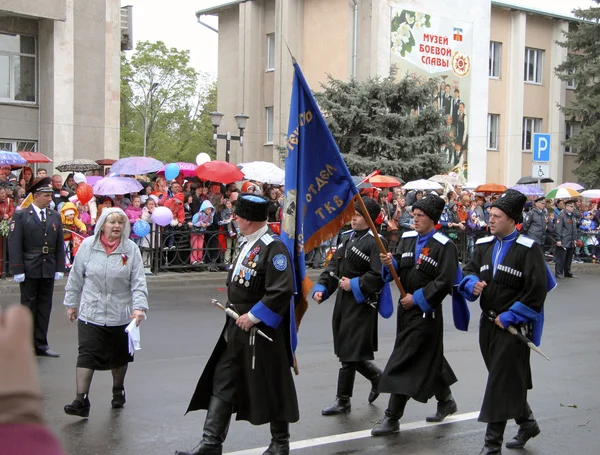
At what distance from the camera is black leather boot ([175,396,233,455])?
5.39 metres

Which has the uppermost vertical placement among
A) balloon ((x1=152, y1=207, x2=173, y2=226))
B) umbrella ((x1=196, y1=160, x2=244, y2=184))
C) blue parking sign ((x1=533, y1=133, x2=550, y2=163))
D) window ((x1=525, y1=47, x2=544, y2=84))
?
window ((x1=525, y1=47, x2=544, y2=84))

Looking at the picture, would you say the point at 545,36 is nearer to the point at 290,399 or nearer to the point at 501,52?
the point at 501,52

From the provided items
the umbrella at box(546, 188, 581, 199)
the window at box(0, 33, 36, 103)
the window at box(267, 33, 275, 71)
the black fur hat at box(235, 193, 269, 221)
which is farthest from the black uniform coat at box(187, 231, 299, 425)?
the window at box(267, 33, 275, 71)

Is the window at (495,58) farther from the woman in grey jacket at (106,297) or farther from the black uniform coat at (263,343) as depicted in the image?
the black uniform coat at (263,343)

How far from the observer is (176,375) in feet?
27.0

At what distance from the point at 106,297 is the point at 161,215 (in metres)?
8.98

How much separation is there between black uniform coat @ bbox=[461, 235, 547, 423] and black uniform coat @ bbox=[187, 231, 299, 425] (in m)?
1.49

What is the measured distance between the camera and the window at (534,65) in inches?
1592

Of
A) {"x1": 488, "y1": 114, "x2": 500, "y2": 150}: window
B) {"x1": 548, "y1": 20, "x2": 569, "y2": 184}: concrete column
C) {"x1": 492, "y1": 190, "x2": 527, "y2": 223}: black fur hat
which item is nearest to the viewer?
{"x1": 492, "y1": 190, "x2": 527, "y2": 223}: black fur hat

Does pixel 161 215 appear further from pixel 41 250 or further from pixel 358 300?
pixel 358 300

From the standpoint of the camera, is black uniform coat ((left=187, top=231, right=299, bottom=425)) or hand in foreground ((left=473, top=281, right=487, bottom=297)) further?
hand in foreground ((left=473, top=281, right=487, bottom=297))

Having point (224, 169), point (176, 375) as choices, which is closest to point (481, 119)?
point (224, 169)

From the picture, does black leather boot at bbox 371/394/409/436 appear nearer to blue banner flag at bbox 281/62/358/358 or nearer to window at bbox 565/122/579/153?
blue banner flag at bbox 281/62/358/358

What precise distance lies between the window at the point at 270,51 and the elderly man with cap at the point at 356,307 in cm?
3164
